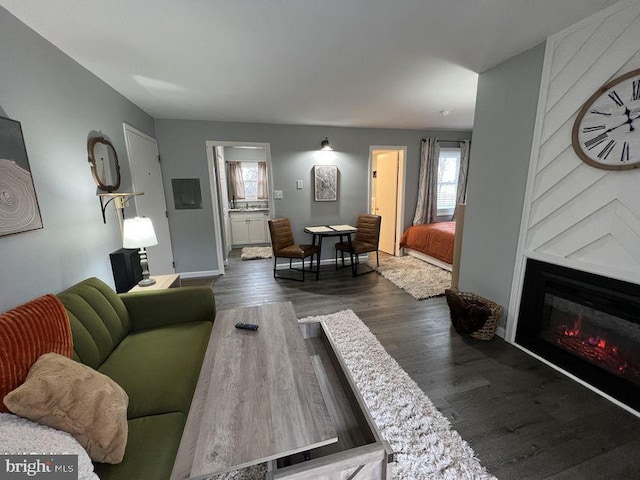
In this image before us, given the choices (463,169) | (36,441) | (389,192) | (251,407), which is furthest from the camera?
(389,192)

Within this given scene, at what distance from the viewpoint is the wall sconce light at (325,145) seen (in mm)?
4250

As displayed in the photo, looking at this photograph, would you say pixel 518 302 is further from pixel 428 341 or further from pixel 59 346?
pixel 59 346

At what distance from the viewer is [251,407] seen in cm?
109

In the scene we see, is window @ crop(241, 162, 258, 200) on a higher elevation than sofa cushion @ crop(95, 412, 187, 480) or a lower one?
higher

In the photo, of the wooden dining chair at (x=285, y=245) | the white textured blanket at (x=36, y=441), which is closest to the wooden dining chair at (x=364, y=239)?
the wooden dining chair at (x=285, y=245)

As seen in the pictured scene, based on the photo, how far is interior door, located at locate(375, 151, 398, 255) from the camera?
522 cm

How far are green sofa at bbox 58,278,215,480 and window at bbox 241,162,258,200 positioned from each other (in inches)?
198

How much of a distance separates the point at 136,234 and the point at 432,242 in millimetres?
4224

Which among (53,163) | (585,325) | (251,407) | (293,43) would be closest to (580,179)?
(585,325)

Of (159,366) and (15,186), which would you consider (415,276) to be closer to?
(159,366)

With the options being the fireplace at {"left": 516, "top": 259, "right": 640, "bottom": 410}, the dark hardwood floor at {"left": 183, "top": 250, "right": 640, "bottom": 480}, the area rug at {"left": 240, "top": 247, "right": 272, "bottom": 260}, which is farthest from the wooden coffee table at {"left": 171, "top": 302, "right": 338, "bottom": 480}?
the area rug at {"left": 240, "top": 247, "right": 272, "bottom": 260}

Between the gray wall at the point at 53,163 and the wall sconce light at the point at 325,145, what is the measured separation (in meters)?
2.80

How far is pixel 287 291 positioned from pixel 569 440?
2880 mm

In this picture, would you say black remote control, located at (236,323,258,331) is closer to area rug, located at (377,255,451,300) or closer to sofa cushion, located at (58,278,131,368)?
sofa cushion, located at (58,278,131,368)
